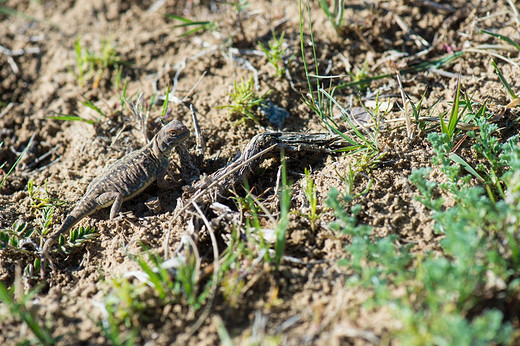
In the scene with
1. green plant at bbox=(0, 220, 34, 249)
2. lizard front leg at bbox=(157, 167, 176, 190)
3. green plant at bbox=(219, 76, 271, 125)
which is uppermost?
green plant at bbox=(219, 76, 271, 125)

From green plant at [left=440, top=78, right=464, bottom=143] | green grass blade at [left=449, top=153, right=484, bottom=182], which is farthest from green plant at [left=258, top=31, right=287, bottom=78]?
green grass blade at [left=449, top=153, right=484, bottom=182]

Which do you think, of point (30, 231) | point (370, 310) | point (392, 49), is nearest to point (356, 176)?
point (370, 310)

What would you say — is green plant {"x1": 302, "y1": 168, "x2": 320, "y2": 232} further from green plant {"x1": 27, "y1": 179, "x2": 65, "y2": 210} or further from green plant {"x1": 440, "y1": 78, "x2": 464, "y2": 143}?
green plant {"x1": 27, "y1": 179, "x2": 65, "y2": 210}

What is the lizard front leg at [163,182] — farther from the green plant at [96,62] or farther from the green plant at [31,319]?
the green plant at [96,62]

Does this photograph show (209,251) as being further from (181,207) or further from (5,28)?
(5,28)

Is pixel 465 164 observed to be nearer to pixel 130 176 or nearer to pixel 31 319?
pixel 130 176
